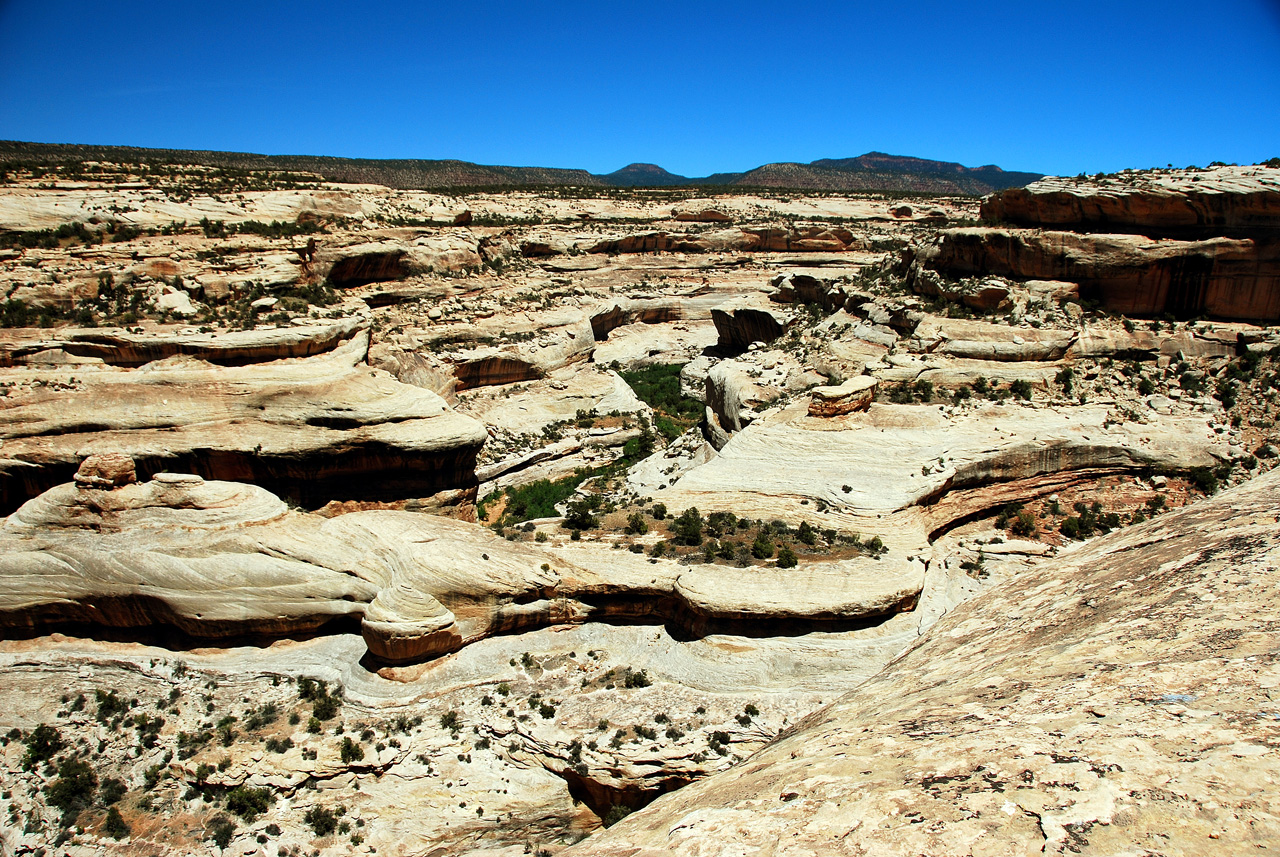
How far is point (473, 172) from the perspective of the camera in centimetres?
10306

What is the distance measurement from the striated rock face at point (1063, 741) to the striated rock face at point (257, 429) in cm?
1219

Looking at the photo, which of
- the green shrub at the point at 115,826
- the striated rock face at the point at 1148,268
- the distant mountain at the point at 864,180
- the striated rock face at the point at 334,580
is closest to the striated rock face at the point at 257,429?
the striated rock face at the point at 334,580

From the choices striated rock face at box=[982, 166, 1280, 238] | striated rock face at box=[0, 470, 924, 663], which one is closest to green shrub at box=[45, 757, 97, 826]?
striated rock face at box=[0, 470, 924, 663]

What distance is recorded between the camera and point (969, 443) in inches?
681

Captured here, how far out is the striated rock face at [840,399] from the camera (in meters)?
18.6

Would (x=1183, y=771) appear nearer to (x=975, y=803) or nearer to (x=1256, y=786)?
(x=1256, y=786)

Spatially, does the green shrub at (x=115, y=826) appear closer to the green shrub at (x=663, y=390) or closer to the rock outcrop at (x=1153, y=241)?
the green shrub at (x=663, y=390)

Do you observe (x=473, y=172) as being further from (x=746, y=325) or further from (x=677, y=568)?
(x=677, y=568)

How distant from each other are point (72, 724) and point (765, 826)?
40.8 feet

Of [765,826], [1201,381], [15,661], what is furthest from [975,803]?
[1201,381]

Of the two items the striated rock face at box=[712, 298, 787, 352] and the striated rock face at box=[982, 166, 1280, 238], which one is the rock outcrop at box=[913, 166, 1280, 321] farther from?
the striated rock face at box=[712, 298, 787, 352]

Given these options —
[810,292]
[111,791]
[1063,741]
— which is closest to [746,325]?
[810,292]

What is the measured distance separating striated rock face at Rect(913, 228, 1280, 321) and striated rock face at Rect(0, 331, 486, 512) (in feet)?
65.7

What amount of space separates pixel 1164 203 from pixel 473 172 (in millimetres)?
97928
